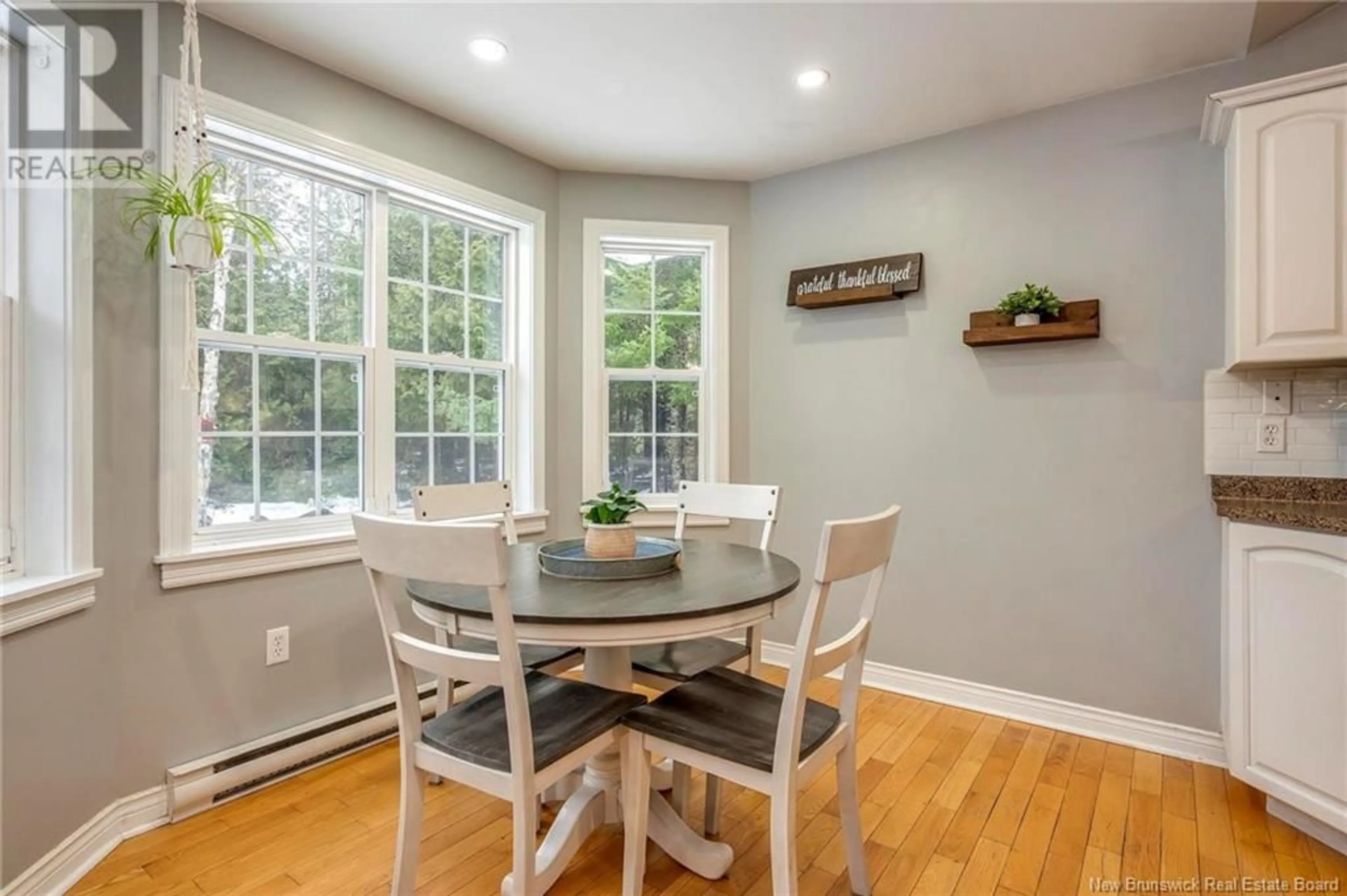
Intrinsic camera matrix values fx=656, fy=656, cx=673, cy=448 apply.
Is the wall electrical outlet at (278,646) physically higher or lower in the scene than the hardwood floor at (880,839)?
higher

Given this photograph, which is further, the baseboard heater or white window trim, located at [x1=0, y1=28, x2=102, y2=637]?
the baseboard heater

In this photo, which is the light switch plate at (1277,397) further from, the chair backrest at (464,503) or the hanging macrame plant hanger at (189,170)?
the hanging macrame plant hanger at (189,170)

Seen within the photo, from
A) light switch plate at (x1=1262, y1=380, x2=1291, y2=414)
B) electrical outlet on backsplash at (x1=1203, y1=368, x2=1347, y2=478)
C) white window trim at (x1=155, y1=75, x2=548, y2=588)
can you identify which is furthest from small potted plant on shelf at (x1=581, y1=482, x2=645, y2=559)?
light switch plate at (x1=1262, y1=380, x2=1291, y2=414)

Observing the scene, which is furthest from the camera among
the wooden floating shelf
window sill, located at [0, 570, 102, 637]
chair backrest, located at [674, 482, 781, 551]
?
the wooden floating shelf

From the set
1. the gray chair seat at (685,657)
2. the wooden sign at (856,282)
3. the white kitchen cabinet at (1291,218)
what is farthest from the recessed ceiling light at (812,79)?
the gray chair seat at (685,657)

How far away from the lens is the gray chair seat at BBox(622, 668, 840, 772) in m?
1.41

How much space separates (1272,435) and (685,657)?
2.09 meters

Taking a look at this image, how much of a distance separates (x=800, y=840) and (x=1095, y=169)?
2618 millimetres

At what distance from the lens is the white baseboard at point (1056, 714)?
2.35 m

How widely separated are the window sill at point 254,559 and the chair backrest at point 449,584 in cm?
49

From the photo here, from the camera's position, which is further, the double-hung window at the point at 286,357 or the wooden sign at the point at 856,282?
the wooden sign at the point at 856,282

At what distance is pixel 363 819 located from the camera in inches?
76.7

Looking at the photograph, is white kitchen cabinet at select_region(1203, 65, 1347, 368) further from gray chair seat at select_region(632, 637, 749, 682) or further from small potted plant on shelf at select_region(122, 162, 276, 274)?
Result: small potted plant on shelf at select_region(122, 162, 276, 274)

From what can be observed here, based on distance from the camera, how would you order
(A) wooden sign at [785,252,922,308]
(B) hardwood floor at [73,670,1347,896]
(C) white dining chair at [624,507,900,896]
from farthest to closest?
(A) wooden sign at [785,252,922,308] → (B) hardwood floor at [73,670,1347,896] → (C) white dining chair at [624,507,900,896]
